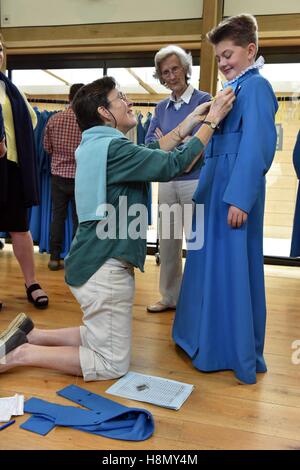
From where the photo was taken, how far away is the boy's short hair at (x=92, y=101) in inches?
62.2

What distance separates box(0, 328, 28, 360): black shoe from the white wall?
136 inches

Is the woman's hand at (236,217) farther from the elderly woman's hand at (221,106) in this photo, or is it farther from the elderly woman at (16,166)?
the elderly woman at (16,166)

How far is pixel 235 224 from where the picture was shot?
162cm

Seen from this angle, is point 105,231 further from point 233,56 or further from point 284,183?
point 284,183

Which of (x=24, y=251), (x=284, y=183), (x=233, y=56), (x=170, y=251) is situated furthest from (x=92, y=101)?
(x=284, y=183)

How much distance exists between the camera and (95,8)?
413cm

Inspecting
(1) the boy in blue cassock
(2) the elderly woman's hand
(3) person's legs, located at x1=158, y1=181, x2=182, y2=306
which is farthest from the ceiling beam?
(2) the elderly woman's hand

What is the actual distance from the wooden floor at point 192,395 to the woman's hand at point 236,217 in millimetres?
625

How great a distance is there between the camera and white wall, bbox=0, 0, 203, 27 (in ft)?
12.9

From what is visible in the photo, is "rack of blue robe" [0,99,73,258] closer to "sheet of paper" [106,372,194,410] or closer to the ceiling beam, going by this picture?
the ceiling beam

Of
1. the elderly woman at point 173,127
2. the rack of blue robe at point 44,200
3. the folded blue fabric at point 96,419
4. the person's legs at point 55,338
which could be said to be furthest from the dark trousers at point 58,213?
the folded blue fabric at point 96,419
